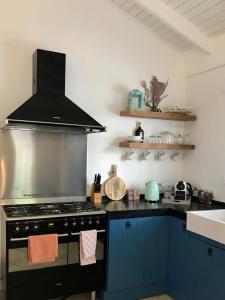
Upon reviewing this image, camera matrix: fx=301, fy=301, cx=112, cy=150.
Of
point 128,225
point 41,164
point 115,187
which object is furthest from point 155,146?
point 41,164

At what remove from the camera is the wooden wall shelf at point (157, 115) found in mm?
3227

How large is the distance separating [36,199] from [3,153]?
54cm

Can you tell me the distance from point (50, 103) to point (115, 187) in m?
1.19

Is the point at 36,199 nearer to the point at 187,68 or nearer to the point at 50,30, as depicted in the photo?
the point at 50,30

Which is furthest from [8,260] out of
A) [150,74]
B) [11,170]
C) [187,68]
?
[187,68]

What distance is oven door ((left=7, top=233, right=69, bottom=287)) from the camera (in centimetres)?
229

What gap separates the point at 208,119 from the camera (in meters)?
3.35

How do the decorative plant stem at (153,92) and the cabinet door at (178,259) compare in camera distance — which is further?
the decorative plant stem at (153,92)

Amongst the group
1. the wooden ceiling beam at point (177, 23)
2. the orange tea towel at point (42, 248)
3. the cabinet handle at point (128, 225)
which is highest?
the wooden ceiling beam at point (177, 23)

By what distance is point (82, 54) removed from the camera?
3.16 meters

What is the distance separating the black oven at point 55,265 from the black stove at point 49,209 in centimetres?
6

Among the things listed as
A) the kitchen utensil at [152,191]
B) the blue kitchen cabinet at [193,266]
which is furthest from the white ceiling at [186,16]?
the blue kitchen cabinet at [193,266]

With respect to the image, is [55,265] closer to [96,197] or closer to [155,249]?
[96,197]

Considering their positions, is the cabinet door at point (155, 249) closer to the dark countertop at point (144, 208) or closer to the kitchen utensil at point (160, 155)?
the dark countertop at point (144, 208)
